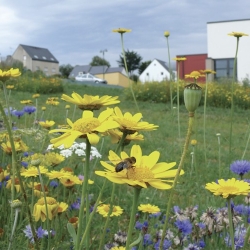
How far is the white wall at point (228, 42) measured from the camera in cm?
2594

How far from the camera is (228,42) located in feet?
86.3

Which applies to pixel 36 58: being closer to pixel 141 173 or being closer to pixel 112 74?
pixel 112 74

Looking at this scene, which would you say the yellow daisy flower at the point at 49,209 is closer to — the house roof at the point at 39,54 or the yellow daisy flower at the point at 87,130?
the yellow daisy flower at the point at 87,130

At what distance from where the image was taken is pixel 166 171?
71cm

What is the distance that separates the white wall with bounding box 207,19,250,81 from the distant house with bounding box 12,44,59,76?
1098 inches

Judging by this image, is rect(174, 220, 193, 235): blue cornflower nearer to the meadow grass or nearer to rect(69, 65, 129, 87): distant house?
the meadow grass

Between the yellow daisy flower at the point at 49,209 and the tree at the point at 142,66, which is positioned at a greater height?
the tree at the point at 142,66

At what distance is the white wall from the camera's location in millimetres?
25938

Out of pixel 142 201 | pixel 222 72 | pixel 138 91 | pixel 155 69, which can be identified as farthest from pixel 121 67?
pixel 142 201

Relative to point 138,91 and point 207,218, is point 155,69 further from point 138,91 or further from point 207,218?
point 207,218

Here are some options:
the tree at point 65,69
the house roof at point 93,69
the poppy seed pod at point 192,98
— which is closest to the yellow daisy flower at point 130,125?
the poppy seed pod at point 192,98

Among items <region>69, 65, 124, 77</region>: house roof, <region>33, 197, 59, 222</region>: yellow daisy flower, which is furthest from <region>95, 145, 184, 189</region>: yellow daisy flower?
<region>69, 65, 124, 77</region>: house roof

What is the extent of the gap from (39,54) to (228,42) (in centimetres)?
3126

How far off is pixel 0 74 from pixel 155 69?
4560cm
